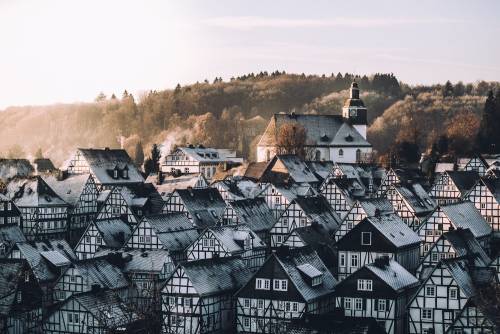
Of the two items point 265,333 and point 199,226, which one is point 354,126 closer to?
point 199,226

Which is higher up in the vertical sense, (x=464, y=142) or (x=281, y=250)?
(x=464, y=142)

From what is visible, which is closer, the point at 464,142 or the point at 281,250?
the point at 281,250

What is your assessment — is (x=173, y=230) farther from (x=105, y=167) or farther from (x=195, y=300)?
(x=105, y=167)

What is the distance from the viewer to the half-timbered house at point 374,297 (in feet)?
206

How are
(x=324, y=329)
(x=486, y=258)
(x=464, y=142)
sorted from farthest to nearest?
(x=464, y=142) < (x=486, y=258) < (x=324, y=329)

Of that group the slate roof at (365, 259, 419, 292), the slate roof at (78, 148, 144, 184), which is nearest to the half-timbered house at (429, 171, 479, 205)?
the slate roof at (365, 259, 419, 292)

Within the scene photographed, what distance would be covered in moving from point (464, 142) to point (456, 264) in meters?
65.9

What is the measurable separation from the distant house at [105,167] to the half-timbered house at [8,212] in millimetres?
19348

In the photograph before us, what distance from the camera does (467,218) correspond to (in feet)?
259

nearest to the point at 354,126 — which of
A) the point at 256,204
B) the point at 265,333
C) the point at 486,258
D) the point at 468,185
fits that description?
the point at 468,185

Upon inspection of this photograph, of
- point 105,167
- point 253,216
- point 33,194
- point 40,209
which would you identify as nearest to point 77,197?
point 33,194

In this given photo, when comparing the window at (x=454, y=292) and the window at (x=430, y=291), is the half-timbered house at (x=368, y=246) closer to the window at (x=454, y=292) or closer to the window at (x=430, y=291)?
the window at (x=430, y=291)

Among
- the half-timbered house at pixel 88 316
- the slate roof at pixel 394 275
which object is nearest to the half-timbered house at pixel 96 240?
the half-timbered house at pixel 88 316

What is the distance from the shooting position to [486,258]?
69.9m
